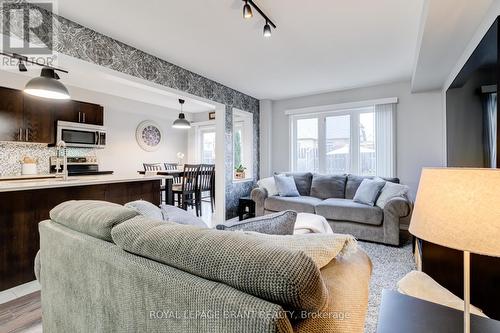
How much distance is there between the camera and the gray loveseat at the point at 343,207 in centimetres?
325

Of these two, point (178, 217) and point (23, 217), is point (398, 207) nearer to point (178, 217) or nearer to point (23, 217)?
point (178, 217)

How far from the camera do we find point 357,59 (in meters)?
3.26

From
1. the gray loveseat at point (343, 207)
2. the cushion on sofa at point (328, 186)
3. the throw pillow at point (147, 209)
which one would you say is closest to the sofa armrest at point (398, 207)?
the gray loveseat at point (343, 207)

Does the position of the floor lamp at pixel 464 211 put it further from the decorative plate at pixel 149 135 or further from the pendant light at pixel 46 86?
the decorative plate at pixel 149 135

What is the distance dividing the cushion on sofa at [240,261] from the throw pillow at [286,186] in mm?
3525

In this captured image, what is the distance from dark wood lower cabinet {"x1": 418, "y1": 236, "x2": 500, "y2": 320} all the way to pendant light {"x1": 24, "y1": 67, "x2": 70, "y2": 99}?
3.77m

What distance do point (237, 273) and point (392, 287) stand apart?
218 cm

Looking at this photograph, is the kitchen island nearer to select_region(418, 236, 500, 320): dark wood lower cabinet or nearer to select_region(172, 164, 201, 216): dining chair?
select_region(172, 164, 201, 216): dining chair

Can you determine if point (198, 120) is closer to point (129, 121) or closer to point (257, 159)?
point (129, 121)

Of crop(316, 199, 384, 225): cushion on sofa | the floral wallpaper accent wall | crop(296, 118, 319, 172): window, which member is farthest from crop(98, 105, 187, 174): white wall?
crop(316, 199, 384, 225): cushion on sofa

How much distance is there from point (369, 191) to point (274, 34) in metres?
2.55

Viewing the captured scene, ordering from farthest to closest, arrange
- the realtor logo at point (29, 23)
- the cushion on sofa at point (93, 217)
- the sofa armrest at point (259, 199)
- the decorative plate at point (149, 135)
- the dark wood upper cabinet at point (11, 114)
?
the decorative plate at point (149, 135) < the sofa armrest at point (259, 199) < the dark wood upper cabinet at point (11, 114) < the realtor logo at point (29, 23) < the cushion on sofa at point (93, 217)

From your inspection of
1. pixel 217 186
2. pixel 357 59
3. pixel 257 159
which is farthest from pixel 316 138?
pixel 217 186

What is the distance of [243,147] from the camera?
5578 mm
